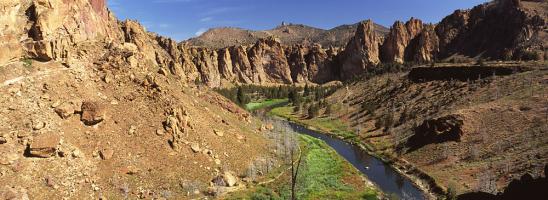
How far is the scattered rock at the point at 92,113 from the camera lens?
147 feet

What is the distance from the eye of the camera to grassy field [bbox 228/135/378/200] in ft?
157

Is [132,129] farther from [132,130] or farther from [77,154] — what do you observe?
[77,154]

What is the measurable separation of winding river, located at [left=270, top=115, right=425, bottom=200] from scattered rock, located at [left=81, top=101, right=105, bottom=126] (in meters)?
33.7

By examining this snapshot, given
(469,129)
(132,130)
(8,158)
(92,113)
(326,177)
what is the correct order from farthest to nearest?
(469,129) → (326,177) → (132,130) → (92,113) → (8,158)

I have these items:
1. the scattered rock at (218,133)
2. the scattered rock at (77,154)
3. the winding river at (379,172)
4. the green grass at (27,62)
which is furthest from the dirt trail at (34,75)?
the winding river at (379,172)

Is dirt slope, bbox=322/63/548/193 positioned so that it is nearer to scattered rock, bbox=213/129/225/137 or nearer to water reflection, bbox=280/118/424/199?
water reflection, bbox=280/118/424/199

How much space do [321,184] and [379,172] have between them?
1485 cm

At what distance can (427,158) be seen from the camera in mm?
64250

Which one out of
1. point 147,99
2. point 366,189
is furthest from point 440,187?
point 147,99

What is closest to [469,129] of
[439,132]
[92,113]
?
[439,132]

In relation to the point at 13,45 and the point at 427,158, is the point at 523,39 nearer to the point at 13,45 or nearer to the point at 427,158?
the point at 427,158

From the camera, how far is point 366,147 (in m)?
81.4

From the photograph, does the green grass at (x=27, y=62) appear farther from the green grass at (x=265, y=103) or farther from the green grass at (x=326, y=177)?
the green grass at (x=265, y=103)

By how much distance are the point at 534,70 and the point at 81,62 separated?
81.4 metres
